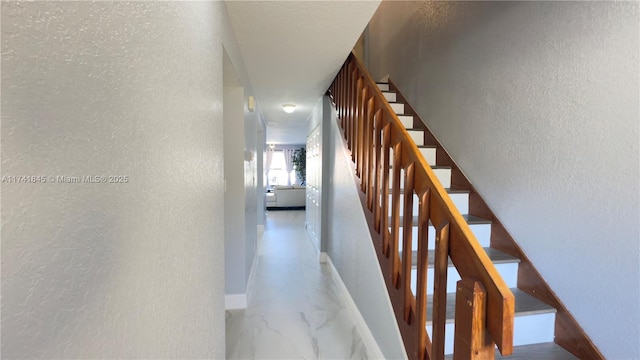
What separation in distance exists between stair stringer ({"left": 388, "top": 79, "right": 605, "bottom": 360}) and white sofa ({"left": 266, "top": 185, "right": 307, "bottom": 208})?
21.5 ft

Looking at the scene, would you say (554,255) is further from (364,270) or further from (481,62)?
(481,62)

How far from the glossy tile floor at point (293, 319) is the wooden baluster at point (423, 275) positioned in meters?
0.84

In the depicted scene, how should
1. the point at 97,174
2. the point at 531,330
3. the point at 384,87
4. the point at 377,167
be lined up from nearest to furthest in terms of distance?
the point at 97,174
the point at 531,330
the point at 377,167
the point at 384,87

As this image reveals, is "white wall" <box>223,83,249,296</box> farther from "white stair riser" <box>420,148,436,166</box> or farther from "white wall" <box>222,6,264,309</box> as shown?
"white stair riser" <box>420,148,436,166</box>

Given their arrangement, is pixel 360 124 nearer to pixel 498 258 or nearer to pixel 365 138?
pixel 365 138

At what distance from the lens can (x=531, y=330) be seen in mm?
1462

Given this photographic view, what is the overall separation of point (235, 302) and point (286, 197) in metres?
6.24

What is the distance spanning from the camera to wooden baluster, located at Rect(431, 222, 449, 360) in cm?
104

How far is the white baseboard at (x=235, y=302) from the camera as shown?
2.52 meters

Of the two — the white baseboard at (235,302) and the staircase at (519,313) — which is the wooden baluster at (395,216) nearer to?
the staircase at (519,313)

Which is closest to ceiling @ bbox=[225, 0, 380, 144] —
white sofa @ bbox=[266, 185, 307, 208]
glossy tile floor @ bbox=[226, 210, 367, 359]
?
glossy tile floor @ bbox=[226, 210, 367, 359]

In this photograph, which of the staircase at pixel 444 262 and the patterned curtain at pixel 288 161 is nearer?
the staircase at pixel 444 262

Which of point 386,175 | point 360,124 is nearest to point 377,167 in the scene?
point 386,175

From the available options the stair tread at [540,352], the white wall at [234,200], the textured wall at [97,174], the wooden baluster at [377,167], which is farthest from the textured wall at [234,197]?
the stair tread at [540,352]
